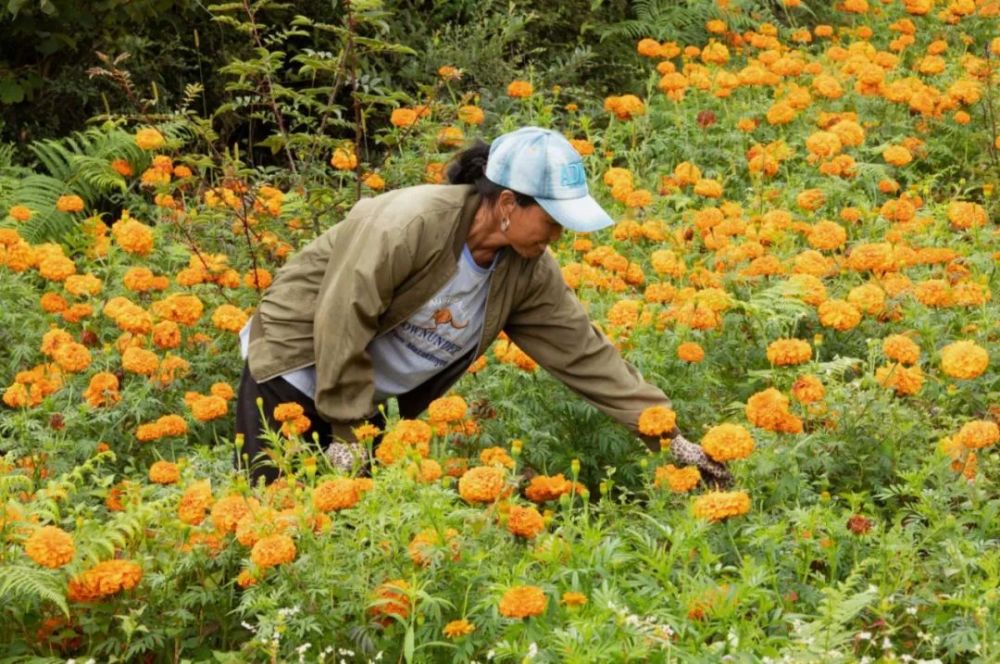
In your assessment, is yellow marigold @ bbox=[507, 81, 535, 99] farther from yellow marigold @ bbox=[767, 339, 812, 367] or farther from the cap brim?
yellow marigold @ bbox=[767, 339, 812, 367]

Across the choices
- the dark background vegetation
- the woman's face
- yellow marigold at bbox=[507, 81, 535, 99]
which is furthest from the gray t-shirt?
yellow marigold at bbox=[507, 81, 535, 99]

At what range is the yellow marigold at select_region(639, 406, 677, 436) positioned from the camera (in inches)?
146

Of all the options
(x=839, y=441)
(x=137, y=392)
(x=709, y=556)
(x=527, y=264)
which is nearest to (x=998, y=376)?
(x=839, y=441)

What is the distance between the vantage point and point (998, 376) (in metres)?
4.42

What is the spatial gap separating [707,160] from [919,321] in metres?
2.44

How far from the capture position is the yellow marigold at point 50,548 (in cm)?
289

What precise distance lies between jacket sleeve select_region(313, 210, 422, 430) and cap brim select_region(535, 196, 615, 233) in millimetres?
413

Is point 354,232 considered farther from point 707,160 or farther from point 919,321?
point 707,160

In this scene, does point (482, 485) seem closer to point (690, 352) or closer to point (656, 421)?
point (656, 421)

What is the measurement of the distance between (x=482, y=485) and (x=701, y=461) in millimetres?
1008

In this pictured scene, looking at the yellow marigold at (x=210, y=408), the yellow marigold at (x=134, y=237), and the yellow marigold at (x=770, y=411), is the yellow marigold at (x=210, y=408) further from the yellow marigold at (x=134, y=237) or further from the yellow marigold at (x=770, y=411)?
the yellow marigold at (x=770, y=411)

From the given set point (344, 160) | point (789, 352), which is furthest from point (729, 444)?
point (344, 160)

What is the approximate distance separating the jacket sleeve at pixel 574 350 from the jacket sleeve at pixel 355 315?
45 cm

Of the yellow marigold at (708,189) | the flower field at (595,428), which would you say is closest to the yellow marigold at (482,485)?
the flower field at (595,428)
